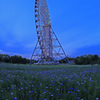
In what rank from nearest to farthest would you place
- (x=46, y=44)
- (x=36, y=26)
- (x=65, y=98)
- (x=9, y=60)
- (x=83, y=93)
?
(x=65, y=98) → (x=83, y=93) → (x=36, y=26) → (x=46, y=44) → (x=9, y=60)

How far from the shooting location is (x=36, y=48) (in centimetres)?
3241

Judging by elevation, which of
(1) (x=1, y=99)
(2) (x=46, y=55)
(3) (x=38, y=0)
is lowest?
(1) (x=1, y=99)

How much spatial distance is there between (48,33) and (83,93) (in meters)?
29.7

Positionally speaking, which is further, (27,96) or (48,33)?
(48,33)

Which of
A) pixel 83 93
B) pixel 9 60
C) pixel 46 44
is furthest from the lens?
pixel 9 60

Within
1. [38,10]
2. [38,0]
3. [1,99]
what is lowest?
[1,99]

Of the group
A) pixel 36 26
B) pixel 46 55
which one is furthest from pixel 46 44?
pixel 36 26

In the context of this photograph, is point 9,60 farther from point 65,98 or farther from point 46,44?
point 65,98

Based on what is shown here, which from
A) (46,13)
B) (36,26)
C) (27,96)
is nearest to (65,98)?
(27,96)

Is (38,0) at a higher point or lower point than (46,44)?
higher

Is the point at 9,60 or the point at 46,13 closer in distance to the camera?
the point at 46,13

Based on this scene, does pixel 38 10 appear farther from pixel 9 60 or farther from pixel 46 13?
pixel 9 60

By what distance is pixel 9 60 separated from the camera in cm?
5747

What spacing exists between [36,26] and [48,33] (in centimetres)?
421
